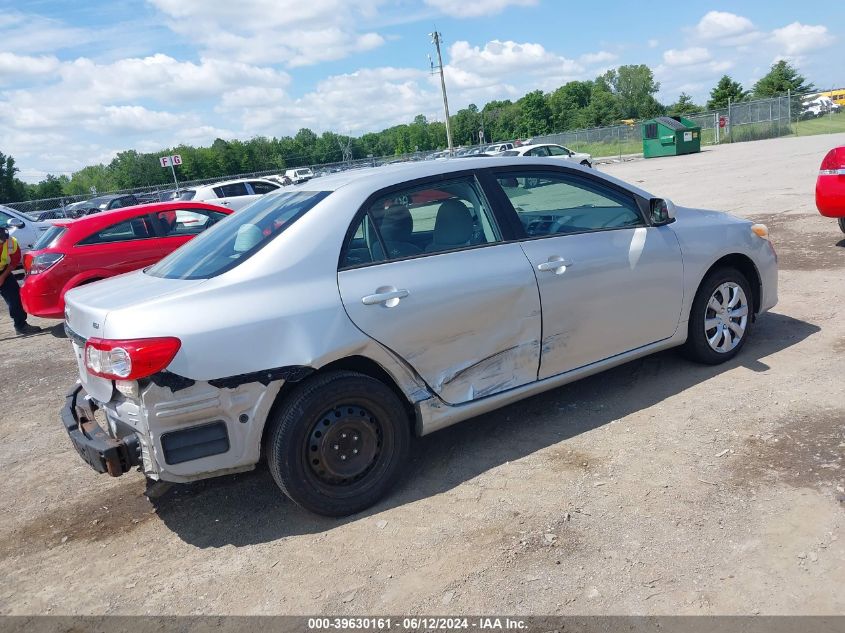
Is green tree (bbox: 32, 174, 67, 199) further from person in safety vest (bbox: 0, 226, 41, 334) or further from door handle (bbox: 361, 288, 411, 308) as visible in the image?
door handle (bbox: 361, 288, 411, 308)

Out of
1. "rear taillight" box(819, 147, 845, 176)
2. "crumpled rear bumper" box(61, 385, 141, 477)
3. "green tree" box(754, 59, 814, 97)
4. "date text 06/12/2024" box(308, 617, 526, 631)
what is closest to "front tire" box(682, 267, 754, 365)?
"date text 06/12/2024" box(308, 617, 526, 631)

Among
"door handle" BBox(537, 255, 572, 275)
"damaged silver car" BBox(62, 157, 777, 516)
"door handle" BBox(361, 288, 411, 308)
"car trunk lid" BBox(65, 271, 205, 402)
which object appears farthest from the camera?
"door handle" BBox(537, 255, 572, 275)

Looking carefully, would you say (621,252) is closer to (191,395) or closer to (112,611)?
(191,395)

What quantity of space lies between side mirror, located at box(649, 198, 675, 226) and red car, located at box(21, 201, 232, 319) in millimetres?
6633

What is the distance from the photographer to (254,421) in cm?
334

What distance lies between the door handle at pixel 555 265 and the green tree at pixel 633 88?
11559 centimetres

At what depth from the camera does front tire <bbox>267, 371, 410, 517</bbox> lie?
3.38m

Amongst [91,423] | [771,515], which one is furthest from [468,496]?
[91,423]

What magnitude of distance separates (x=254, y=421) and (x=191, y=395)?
12.8 inches

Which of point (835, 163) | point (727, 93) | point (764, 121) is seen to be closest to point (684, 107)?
point (727, 93)

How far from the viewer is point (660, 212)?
469cm

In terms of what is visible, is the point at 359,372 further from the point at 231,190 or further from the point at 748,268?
the point at 231,190

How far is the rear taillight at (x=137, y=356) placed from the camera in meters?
3.12

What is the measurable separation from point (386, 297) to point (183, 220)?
22.0ft
